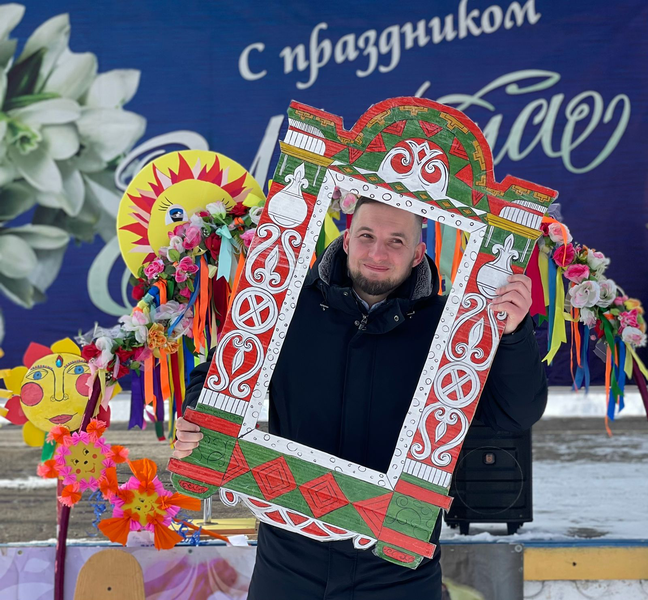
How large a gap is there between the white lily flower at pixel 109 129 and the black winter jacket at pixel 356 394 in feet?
9.73

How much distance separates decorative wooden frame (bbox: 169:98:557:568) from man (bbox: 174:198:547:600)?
3cm

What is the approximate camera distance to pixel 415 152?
1608 millimetres

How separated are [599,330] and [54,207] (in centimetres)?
312

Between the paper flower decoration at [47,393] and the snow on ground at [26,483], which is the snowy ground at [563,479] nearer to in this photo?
the snow on ground at [26,483]

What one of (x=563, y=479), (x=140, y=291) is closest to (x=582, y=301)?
(x=140, y=291)

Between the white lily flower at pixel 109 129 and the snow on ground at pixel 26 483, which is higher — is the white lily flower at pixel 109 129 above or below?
above

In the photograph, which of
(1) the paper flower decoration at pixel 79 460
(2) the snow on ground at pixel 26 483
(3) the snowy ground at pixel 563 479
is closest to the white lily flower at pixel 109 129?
(3) the snowy ground at pixel 563 479

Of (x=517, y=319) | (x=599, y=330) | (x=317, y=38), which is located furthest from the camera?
(x=317, y=38)

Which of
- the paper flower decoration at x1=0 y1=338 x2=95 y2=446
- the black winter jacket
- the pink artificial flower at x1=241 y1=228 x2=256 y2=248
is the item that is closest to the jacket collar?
the black winter jacket

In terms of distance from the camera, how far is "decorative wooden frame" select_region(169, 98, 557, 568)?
1569 mm

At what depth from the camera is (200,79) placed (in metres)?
4.25

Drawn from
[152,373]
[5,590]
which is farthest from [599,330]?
[5,590]

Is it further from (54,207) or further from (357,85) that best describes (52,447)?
(357,85)

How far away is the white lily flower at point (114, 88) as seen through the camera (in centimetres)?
426
